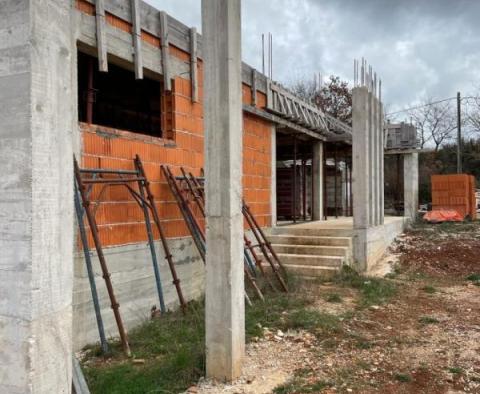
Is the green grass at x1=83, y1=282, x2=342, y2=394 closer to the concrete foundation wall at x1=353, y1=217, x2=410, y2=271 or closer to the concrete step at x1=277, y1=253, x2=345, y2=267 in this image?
the concrete step at x1=277, y1=253, x2=345, y2=267

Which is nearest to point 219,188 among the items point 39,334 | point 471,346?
point 39,334

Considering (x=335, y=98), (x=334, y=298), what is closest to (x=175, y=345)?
(x=334, y=298)

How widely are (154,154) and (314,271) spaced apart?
12.6ft

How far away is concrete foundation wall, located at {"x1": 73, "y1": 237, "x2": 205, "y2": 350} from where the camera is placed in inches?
199

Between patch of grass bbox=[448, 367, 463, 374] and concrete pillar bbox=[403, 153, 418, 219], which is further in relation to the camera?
concrete pillar bbox=[403, 153, 418, 219]

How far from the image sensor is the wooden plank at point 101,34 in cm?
532

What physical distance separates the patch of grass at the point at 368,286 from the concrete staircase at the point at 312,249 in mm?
A: 223

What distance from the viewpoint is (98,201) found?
5.31m

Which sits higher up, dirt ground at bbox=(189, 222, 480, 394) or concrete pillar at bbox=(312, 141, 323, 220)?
concrete pillar at bbox=(312, 141, 323, 220)

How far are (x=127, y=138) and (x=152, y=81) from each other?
4.89 ft

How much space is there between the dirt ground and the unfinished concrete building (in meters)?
1.74

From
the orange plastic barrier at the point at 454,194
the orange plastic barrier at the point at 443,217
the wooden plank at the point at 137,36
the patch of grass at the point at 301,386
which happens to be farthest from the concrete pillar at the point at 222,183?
the orange plastic barrier at the point at 454,194

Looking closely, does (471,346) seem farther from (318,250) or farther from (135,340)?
(318,250)

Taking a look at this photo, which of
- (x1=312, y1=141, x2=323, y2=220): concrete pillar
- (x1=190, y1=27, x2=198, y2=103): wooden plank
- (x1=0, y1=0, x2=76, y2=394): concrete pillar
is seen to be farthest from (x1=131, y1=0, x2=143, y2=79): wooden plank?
(x1=312, y1=141, x2=323, y2=220): concrete pillar
